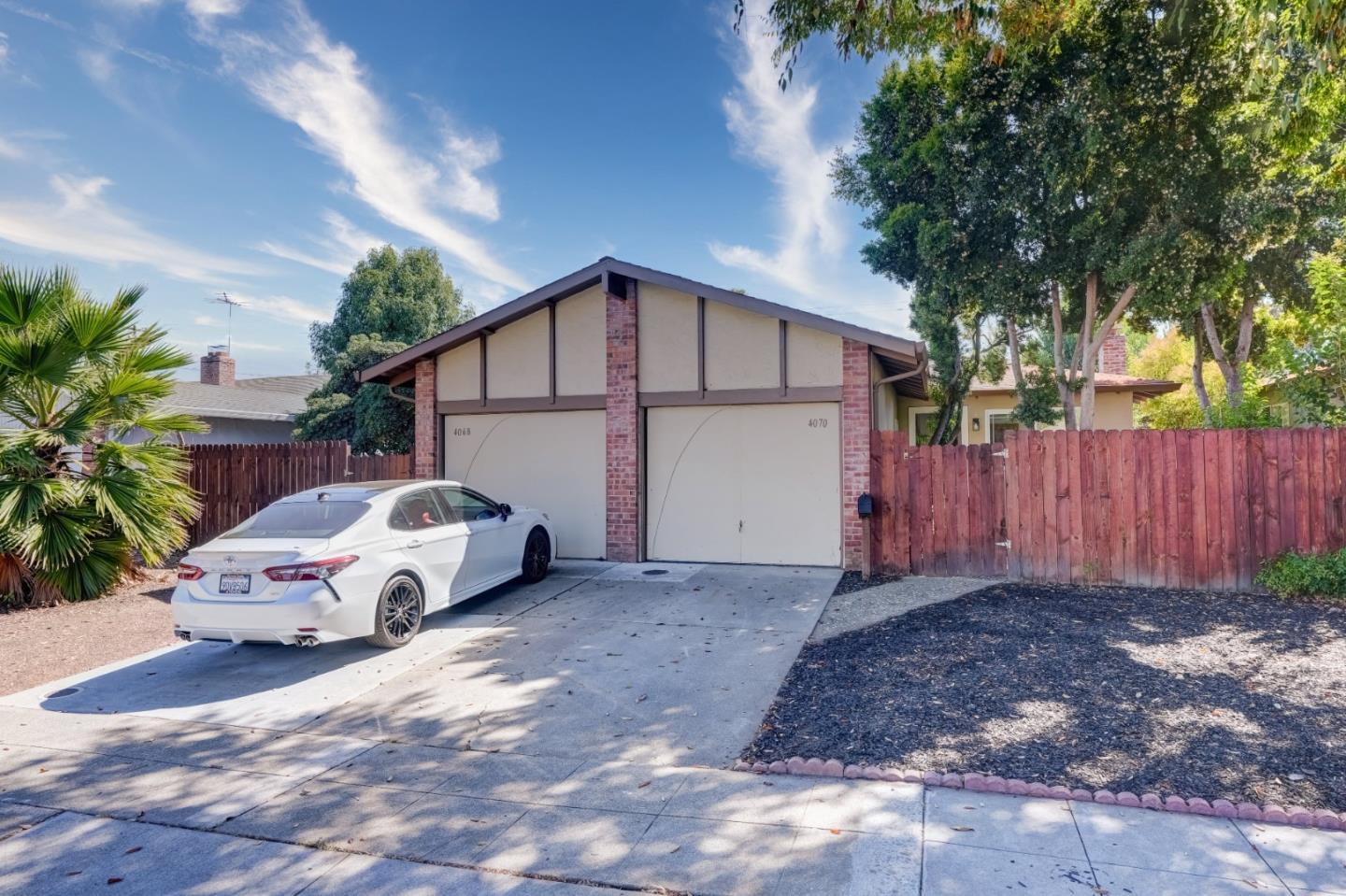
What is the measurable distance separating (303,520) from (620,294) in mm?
5638

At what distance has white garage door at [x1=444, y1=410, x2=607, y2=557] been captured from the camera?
11055 millimetres

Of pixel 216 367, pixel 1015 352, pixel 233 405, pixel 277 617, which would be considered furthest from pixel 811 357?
pixel 216 367

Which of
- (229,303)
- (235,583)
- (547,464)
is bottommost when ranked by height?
(235,583)

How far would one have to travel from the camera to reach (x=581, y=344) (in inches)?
437

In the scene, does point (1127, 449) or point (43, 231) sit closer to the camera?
point (1127, 449)

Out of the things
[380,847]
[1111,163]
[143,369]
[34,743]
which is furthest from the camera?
[1111,163]

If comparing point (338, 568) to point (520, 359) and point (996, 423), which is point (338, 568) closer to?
point (520, 359)

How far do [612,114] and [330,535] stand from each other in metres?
9.47

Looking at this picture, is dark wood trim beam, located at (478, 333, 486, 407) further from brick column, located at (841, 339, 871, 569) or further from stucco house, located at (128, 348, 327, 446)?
stucco house, located at (128, 348, 327, 446)

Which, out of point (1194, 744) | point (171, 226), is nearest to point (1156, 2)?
point (1194, 744)

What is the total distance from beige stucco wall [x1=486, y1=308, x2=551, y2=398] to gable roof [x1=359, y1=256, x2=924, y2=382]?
0.17 metres

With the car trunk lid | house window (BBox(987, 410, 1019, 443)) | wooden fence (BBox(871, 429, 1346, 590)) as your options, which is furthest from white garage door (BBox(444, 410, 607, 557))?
house window (BBox(987, 410, 1019, 443))

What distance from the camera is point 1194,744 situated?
428 cm

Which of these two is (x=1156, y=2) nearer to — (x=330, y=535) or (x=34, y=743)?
(x=330, y=535)
